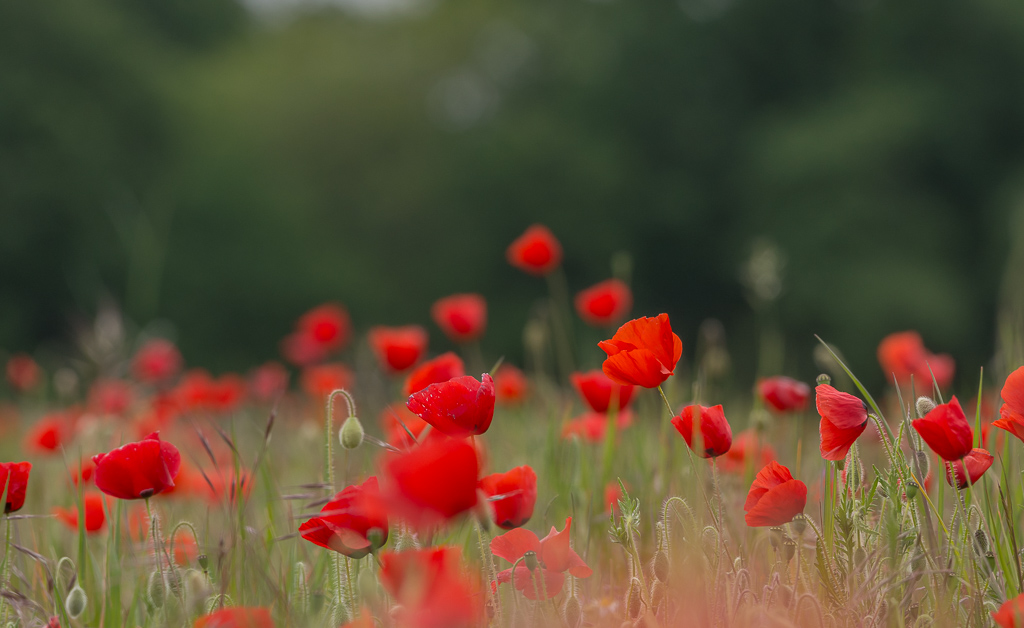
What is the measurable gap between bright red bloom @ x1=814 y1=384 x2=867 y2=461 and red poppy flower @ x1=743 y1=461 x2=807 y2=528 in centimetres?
8

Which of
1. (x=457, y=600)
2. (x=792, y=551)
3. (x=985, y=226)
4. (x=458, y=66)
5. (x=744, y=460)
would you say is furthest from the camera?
(x=458, y=66)

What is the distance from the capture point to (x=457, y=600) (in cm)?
66

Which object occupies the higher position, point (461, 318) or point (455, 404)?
point (455, 404)

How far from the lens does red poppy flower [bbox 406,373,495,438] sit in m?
1.05

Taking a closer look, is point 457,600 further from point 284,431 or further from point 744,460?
point 284,431

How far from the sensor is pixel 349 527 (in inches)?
37.8

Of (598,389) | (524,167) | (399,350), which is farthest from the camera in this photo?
(524,167)

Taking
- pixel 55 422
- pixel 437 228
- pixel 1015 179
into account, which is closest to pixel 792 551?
pixel 55 422

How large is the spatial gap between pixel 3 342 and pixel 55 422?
1197 centimetres

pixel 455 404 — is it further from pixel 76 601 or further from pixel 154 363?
pixel 154 363

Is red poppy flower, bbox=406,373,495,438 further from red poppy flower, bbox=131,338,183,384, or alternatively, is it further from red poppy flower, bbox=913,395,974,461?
red poppy flower, bbox=131,338,183,384

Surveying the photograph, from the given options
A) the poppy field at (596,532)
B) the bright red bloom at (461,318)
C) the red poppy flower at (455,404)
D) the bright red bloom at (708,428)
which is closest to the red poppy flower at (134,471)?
the poppy field at (596,532)

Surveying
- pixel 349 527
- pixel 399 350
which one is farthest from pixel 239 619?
pixel 399 350

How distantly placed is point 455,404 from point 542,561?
246 millimetres
